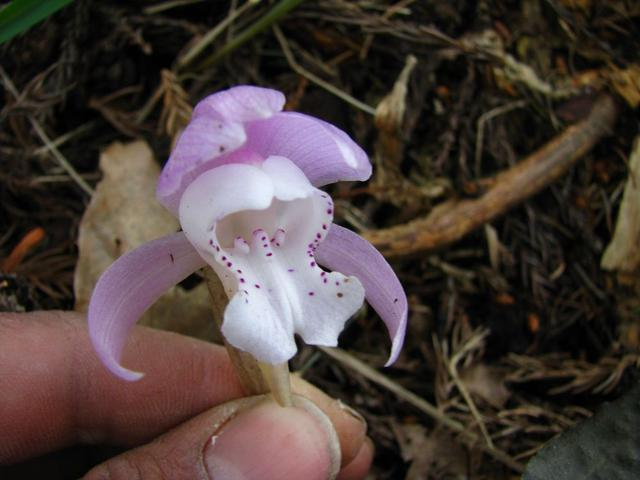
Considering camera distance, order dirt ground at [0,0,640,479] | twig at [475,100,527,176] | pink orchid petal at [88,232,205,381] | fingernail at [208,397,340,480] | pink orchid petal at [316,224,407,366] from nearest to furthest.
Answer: pink orchid petal at [88,232,205,381] → pink orchid petal at [316,224,407,366] → fingernail at [208,397,340,480] → dirt ground at [0,0,640,479] → twig at [475,100,527,176]

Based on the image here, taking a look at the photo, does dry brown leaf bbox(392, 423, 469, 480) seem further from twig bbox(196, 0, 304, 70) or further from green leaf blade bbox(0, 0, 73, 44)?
green leaf blade bbox(0, 0, 73, 44)

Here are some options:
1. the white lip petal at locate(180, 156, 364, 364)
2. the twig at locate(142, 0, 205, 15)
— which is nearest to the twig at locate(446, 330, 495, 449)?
the white lip petal at locate(180, 156, 364, 364)

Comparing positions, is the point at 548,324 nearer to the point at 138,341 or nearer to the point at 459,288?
the point at 459,288

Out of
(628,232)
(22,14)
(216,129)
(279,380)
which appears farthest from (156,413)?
(628,232)

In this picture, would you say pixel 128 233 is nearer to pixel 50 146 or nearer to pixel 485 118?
pixel 50 146

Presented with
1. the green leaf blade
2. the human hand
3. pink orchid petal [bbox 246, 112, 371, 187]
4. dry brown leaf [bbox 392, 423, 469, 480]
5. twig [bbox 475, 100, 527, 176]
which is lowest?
dry brown leaf [bbox 392, 423, 469, 480]

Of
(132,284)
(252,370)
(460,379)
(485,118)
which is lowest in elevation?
(460,379)
